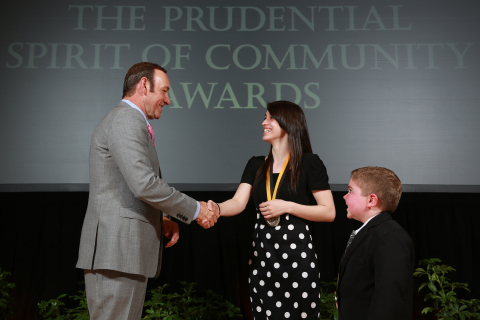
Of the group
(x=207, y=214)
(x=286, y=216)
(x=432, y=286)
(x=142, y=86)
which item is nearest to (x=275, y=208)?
(x=286, y=216)

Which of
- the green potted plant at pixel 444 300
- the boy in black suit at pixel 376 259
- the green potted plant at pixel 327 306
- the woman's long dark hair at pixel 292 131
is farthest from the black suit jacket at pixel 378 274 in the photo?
the green potted plant at pixel 444 300

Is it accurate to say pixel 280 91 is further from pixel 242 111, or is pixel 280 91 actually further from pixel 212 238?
pixel 212 238

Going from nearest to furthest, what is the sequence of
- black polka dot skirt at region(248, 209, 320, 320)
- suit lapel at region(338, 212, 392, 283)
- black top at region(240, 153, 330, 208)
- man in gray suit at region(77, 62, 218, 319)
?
suit lapel at region(338, 212, 392, 283), man in gray suit at region(77, 62, 218, 319), black polka dot skirt at region(248, 209, 320, 320), black top at region(240, 153, 330, 208)

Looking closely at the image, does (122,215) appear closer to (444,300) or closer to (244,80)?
(244,80)

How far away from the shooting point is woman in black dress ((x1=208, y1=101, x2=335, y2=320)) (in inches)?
74.9

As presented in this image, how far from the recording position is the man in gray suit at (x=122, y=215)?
160 cm

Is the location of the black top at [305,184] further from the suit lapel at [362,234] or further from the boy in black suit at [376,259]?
the suit lapel at [362,234]

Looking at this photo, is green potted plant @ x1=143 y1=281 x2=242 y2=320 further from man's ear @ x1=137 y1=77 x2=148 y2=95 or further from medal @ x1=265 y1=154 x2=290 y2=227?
man's ear @ x1=137 y1=77 x2=148 y2=95

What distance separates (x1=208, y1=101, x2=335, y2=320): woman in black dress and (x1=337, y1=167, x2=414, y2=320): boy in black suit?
15.3 inches

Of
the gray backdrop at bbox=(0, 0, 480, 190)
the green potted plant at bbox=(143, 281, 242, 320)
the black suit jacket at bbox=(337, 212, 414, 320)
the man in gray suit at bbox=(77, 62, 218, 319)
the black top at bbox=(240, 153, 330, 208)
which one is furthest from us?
the gray backdrop at bbox=(0, 0, 480, 190)

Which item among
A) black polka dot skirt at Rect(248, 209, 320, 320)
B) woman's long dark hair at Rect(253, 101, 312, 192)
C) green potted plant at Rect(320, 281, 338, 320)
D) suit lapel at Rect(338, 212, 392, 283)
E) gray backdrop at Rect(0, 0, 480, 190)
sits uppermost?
gray backdrop at Rect(0, 0, 480, 190)

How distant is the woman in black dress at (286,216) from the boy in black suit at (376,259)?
39 centimetres

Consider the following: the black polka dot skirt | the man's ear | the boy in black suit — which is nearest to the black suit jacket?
the boy in black suit

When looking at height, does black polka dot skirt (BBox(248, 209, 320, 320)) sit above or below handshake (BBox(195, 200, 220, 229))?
below
